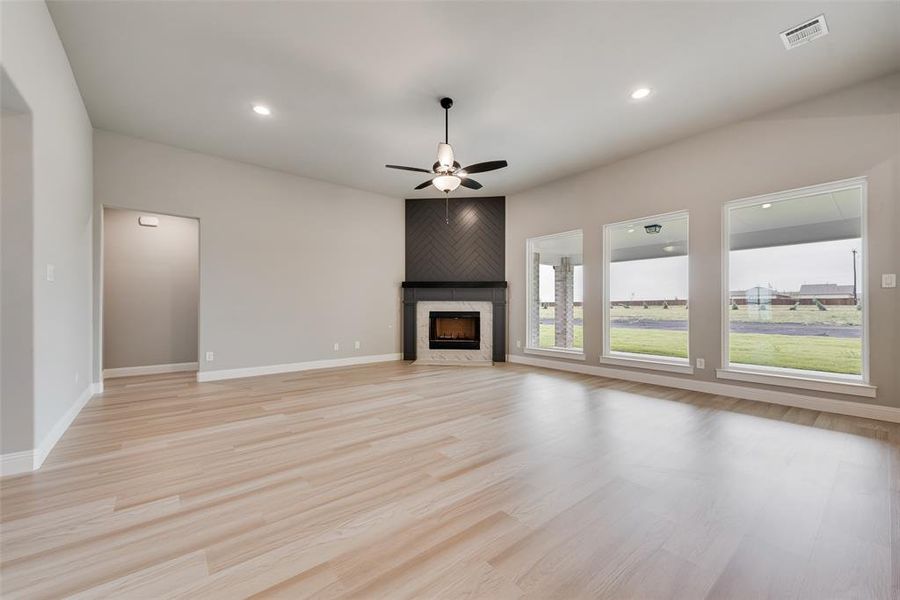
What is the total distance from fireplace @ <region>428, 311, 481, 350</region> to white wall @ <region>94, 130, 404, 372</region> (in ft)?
2.47

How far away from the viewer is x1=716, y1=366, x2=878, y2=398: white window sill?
337cm

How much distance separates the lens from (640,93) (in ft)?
11.5

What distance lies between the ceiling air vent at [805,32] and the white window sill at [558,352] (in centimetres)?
413

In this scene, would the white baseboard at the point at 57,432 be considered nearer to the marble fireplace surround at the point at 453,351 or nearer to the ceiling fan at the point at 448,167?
the ceiling fan at the point at 448,167

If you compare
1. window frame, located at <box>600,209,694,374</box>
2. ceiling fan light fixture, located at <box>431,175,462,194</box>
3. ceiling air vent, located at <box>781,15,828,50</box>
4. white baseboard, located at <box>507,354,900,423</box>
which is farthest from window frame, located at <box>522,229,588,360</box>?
ceiling air vent, located at <box>781,15,828,50</box>

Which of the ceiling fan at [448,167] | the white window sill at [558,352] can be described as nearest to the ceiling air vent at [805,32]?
the ceiling fan at [448,167]

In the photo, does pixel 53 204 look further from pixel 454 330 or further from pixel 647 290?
pixel 647 290

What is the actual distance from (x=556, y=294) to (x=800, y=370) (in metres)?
3.27

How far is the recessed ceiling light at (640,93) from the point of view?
3.47m

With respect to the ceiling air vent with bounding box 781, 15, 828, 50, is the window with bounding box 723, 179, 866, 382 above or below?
below

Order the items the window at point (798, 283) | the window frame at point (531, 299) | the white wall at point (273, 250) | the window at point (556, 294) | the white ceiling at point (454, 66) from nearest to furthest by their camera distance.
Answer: the white ceiling at point (454, 66) → the window at point (798, 283) → the white wall at point (273, 250) → the window frame at point (531, 299) → the window at point (556, 294)

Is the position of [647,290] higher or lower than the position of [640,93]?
lower

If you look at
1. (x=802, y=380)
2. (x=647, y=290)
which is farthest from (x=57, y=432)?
(x=802, y=380)

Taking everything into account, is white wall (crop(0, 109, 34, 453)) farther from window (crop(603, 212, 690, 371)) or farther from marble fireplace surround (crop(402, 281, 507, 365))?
window (crop(603, 212, 690, 371))
